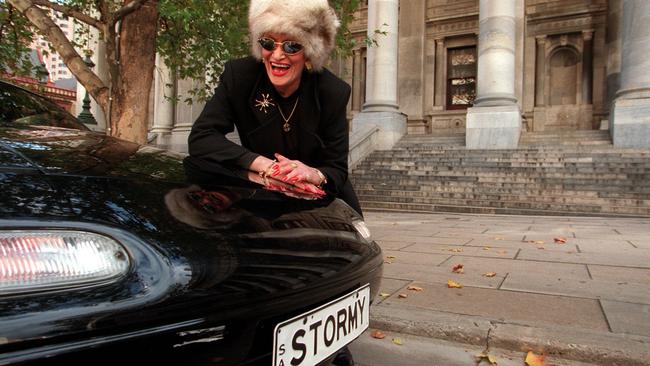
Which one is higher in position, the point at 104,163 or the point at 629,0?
the point at 629,0

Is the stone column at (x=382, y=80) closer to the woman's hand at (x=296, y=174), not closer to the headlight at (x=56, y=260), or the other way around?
the woman's hand at (x=296, y=174)

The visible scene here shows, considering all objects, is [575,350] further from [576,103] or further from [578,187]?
[576,103]

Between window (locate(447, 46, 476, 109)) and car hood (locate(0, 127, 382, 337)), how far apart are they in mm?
20220

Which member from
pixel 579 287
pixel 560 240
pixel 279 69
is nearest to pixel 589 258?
pixel 560 240

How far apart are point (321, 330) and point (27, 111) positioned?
2111 millimetres

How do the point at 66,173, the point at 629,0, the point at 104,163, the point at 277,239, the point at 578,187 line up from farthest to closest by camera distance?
the point at 629,0, the point at 578,187, the point at 104,163, the point at 277,239, the point at 66,173

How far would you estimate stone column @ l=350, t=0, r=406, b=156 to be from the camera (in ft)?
51.3

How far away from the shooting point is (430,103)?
69.5ft

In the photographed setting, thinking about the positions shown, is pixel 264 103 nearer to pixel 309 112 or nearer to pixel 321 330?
pixel 309 112

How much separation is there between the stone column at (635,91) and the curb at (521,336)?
38.0 ft

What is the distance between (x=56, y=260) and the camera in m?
1.09

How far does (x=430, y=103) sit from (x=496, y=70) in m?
6.85

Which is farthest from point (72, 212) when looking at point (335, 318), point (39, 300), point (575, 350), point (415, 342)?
point (575, 350)

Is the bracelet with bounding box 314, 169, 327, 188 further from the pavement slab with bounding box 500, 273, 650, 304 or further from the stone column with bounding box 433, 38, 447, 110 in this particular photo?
the stone column with bounding box 433, 38, 447, 110
